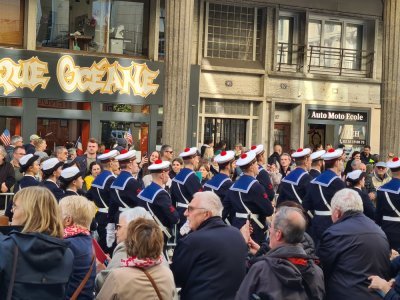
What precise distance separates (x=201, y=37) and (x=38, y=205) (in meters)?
21.7

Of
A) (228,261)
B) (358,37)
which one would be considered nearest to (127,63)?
(358,37)

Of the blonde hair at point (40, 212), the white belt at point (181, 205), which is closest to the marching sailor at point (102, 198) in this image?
the white belt at point (181, 205)

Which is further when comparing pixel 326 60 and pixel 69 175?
pixel 326 60

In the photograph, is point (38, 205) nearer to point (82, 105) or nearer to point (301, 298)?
point (301, 298)

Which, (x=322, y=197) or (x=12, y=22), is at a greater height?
(x=12, y=22)

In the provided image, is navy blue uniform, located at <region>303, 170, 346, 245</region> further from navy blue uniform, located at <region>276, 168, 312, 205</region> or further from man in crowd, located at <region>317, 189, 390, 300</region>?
man in crowd, located at <region>317, 189, 390, 300</region>

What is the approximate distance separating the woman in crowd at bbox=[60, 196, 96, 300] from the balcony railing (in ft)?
72.9

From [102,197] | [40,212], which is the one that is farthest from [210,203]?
[102,197]

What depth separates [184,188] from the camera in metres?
14.0

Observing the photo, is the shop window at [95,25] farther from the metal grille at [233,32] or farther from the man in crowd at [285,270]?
the man in crowd at [285,270]

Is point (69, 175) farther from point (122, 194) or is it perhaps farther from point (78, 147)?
point (78, 147)

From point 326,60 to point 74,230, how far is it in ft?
79.5

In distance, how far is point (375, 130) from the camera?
30.0m

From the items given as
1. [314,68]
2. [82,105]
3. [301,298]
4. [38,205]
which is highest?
[314,68]
